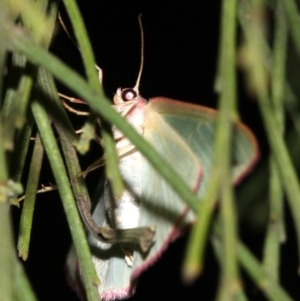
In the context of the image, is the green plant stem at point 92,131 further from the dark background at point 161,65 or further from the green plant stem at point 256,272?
the dark background at point 161,65

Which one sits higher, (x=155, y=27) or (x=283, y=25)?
(x=283, y=25)

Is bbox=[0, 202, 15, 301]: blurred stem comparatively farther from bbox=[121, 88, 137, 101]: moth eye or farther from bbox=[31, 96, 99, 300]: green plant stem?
bbox=[121, 88, 137, 101]: moth eye

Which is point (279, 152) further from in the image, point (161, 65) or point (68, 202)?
point (161, 65)

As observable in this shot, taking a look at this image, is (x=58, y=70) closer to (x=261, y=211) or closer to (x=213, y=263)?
(x=261, y=211)

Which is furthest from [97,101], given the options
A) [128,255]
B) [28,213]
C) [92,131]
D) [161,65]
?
[161,65]

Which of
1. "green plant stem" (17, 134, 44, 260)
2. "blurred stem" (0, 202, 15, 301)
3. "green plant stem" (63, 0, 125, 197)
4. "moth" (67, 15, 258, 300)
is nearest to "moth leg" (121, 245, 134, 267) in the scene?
"moth" (67, 15, 258, 300)

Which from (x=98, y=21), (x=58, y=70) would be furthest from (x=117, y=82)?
(x=58, y=70)
